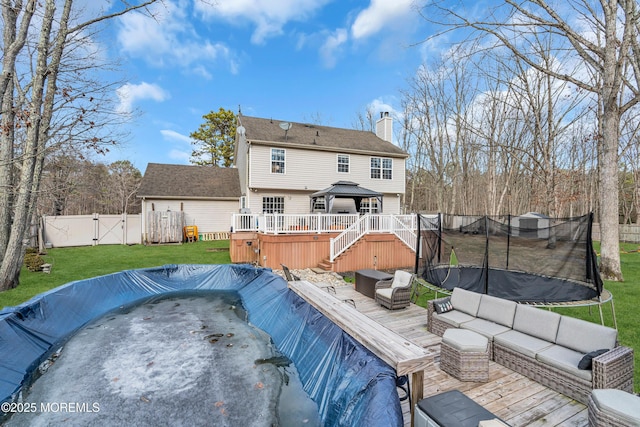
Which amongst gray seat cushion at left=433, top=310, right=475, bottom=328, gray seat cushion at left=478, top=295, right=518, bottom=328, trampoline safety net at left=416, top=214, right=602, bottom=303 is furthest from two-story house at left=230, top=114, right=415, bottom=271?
gray seat cushion at left=478, top=295, right=518, bottom=328

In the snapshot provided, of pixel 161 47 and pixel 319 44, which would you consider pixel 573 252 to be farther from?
pixel 319 44

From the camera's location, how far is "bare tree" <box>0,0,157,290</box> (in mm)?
7336

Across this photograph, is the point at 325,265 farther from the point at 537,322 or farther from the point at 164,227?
the point at 164,227

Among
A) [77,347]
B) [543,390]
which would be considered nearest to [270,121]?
[77,347]

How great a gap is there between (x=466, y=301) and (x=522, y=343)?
3.95ft

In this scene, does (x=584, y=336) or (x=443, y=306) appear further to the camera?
(x=443, y=306)

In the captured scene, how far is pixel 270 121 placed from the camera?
59.2 ft

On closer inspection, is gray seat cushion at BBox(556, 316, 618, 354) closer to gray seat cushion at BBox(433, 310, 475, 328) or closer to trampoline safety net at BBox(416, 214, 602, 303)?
gray seat cushion at BBox(433, 310, 475, 328)

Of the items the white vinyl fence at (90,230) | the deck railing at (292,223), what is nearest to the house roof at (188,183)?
the white vinyl fence at (90,230)

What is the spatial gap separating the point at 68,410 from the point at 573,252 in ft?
27.7

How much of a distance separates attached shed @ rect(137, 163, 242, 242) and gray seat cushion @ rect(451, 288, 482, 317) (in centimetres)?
1594

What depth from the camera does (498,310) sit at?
14.7ft

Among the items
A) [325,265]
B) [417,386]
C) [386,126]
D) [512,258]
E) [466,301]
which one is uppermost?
[386,126]

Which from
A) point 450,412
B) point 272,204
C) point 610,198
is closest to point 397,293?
point 450,412
